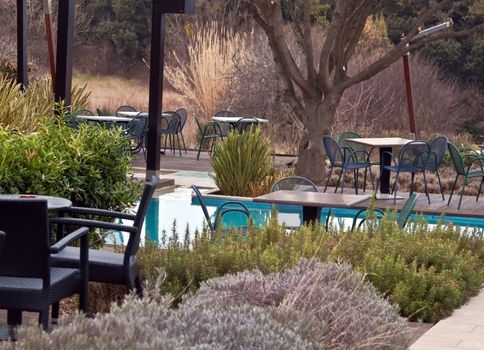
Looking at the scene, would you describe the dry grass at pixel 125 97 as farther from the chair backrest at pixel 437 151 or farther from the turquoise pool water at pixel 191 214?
the chair backrest at pixel 437 151

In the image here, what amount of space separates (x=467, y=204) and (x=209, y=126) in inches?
318

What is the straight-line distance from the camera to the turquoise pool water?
40.7ft

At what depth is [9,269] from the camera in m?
5.17

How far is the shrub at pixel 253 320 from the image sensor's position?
319cm

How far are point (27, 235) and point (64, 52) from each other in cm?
849

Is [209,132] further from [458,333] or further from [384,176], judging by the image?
[458,333]

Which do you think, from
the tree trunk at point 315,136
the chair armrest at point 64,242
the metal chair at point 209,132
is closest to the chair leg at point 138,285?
the chair armrest at point 64,242

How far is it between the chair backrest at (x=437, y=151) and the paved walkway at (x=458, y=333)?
7163 millimetres

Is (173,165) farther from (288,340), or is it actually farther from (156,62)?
(288,340)

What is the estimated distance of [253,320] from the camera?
3.71m

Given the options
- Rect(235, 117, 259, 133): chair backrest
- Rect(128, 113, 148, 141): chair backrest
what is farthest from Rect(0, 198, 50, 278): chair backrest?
Rect(235, 117, 259, 133): chair backrest

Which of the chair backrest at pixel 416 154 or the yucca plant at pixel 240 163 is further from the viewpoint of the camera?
the yucca plant at pixel 240 163

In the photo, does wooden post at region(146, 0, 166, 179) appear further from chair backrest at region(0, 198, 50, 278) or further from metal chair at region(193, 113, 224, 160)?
chair backrest at region(0, 198, 50, 278)

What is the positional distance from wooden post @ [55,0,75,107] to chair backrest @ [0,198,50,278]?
8208 mm
